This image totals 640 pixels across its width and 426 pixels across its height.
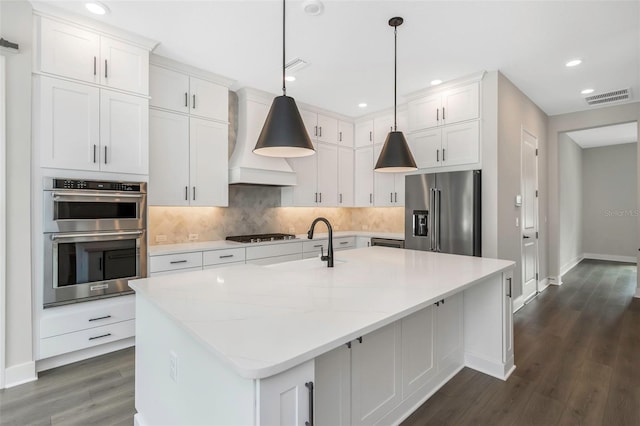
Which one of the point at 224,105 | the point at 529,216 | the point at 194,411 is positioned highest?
the point at 224,105

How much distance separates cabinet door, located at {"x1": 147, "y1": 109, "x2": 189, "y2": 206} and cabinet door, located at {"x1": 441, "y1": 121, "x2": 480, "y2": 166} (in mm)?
3007

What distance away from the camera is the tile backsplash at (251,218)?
12.0ft

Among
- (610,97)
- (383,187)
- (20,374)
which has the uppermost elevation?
(610,97)

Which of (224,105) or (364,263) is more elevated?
(224,105)

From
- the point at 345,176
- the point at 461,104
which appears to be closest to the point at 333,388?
the point at 461,104

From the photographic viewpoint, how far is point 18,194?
7.55 feet

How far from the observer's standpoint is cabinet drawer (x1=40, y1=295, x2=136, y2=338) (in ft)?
8.03

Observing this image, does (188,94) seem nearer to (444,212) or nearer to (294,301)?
(294,301)

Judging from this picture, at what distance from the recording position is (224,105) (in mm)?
3748

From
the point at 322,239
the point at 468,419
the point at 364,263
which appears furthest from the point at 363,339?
the point at 322,239

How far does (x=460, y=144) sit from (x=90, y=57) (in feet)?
12.3

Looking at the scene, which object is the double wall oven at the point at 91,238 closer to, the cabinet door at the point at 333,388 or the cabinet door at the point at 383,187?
the cabinet door at the point at 333,388

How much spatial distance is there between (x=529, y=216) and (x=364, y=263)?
131 inches

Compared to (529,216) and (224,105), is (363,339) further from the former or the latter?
(529,216)
